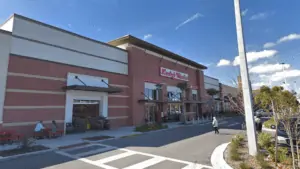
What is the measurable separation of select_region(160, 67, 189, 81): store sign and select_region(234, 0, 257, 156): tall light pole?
789 inches

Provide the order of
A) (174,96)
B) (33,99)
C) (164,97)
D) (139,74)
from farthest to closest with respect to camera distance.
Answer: (174,96) → (164,97) → (139,74) → (33,99)

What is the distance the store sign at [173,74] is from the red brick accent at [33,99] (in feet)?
52.7

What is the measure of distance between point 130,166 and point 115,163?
31.1 inches

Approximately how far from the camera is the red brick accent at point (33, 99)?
13.8m

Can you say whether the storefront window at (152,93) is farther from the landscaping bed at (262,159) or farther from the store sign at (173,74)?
the landscaping bed at (262,159)

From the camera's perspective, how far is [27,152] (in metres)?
9.83

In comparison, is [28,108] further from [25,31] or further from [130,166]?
[130,166]

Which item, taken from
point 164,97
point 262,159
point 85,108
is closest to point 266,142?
point 262,159

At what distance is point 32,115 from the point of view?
48.3 feet

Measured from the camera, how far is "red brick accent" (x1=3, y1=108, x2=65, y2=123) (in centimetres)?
1358

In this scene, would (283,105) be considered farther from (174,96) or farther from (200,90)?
(200,90)

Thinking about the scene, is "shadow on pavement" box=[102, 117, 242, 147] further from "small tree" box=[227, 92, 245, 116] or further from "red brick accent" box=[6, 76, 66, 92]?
"red brick accent" box=[6, 76, 66, 92]

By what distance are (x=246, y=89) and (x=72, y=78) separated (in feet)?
48.1

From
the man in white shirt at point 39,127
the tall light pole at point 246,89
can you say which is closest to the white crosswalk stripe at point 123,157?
the tall light pole at point 246,89
